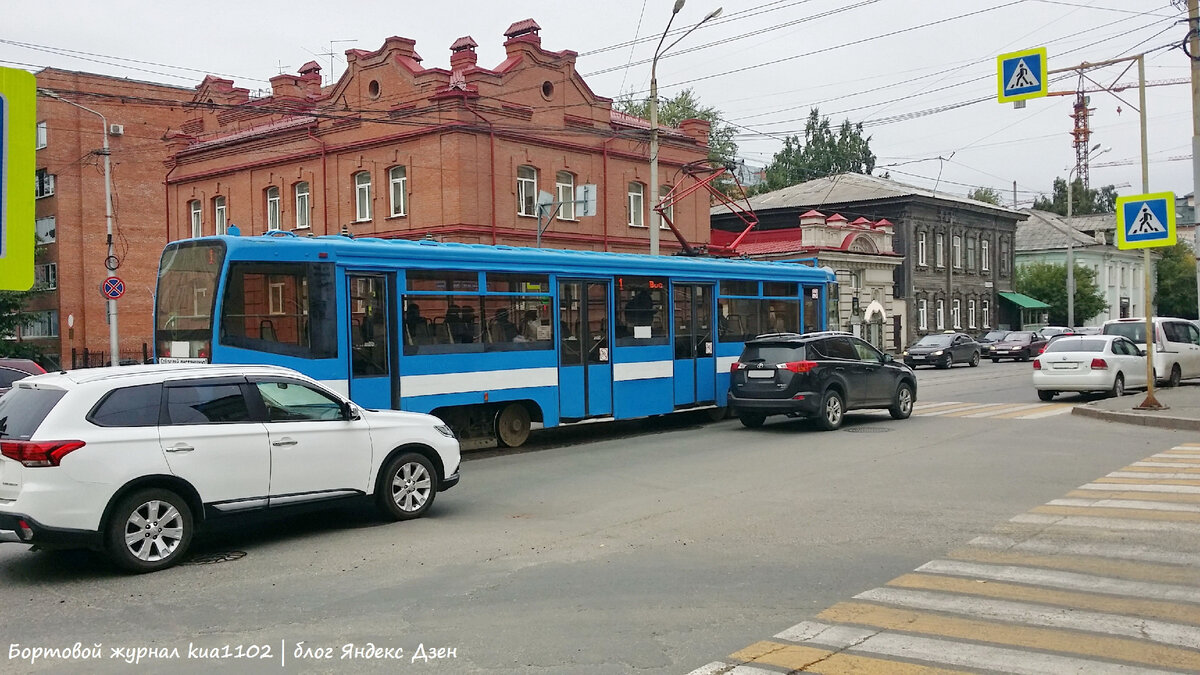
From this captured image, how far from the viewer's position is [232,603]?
277 inches

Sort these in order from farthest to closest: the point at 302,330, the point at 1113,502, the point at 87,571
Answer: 1. the point at 302,330
2. the point at 1113,502
3. the point at 87,571

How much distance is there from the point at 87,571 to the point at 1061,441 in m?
13.2

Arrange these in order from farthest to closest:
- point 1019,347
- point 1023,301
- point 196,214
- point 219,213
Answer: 1. point 1023,301
2. point 1019,347
3. point 196,214
4. point 219,213

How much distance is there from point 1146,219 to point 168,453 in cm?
1666

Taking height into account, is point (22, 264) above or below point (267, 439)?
above

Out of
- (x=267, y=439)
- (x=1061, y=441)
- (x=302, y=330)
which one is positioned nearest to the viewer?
(x=267, y=439)

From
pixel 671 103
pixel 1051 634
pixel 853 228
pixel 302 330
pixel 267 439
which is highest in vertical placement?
pixel 671 103

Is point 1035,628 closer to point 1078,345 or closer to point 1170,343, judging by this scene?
point 1078,345

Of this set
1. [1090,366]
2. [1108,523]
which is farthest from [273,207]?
[1108,523]

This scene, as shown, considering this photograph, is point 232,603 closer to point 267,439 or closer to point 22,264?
point 267,439

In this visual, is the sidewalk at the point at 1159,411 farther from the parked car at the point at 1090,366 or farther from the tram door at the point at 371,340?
the tram door at the point at 371,340

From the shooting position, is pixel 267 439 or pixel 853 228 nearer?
pixel 267 439

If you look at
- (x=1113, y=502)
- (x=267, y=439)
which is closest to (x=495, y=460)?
(x=267, y=439)

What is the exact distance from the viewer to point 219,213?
4231 centimetres
